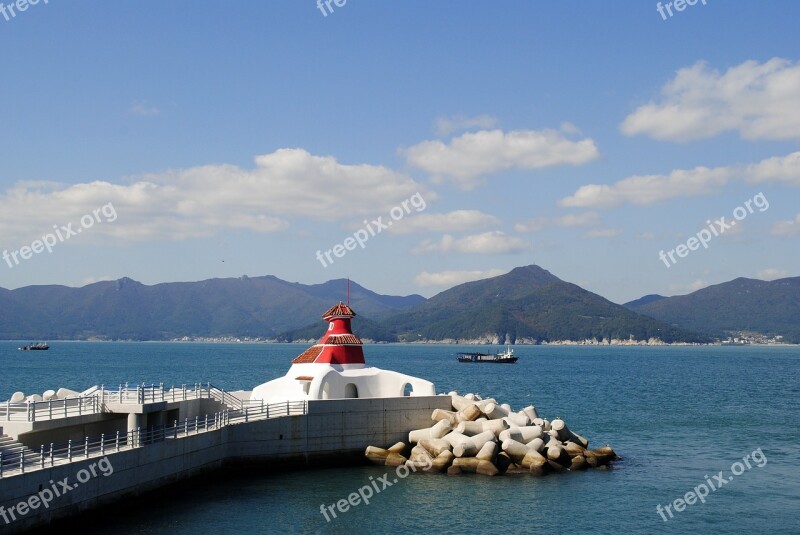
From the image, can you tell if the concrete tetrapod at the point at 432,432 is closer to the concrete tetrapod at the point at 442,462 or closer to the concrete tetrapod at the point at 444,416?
the concrete tetrapod at the point at 444,416

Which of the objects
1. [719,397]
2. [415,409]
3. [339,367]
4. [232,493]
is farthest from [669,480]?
[719,397]

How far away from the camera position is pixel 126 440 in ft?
108

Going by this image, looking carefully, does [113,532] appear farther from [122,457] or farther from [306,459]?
[306,459]

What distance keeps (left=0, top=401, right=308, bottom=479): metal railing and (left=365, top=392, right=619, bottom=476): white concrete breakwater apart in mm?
5379

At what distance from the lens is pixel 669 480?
132ft

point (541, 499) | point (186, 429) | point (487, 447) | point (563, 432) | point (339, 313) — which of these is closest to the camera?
point (541, 499)

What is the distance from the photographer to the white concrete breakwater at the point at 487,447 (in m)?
39.1

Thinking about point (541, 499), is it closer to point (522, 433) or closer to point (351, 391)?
point (522, 433)

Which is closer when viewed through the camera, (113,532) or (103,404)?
(113,532)

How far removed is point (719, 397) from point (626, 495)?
190 feet

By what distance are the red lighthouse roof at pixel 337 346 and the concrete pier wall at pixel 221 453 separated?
4.25m

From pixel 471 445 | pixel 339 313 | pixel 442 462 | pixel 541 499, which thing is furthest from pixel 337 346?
pixel 541 499

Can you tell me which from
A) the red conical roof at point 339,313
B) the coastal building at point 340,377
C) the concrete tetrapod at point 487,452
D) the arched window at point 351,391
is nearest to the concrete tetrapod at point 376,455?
the coastal building at point 340,377

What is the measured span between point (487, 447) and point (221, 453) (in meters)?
12.2
